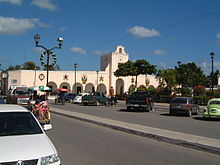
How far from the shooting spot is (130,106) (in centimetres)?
2509

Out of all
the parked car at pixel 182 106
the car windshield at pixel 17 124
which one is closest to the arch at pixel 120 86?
the parked car at pixel 182 106

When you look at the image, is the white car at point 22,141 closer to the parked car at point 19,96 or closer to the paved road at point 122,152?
the paved road at point 122,152

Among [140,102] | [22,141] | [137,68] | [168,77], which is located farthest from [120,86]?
[22,141]

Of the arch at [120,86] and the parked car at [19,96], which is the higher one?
the arch at [120,86]

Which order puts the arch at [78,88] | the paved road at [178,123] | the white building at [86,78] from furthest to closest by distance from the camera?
the arch at [78,88] → the white building at [86,78] → the paved road at [178,123]

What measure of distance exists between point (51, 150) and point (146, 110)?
21839mm

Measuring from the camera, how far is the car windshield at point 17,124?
571 cm

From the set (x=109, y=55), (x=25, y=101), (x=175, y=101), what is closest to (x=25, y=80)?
(x=109, y=55)

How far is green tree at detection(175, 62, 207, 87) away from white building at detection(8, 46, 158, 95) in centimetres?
1365

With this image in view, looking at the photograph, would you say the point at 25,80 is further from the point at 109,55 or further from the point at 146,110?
the point at 146,110

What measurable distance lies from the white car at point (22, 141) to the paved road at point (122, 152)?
154cm

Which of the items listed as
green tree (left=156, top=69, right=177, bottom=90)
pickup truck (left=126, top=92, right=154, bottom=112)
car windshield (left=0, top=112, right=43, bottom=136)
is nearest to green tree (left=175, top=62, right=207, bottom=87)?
green tree (left=156, top=69, right=177, bottom=90)

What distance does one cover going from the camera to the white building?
60.2 metres

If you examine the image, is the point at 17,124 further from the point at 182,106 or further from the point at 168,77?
the point at 168,77
